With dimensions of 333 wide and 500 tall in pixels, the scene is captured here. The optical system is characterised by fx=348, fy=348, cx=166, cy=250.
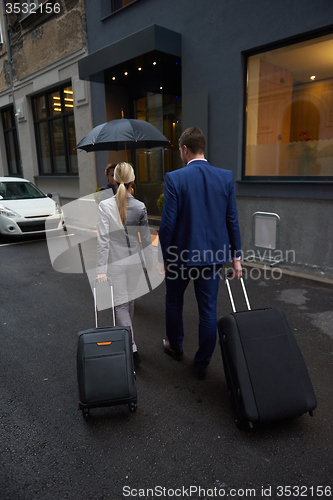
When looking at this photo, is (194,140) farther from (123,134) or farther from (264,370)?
(123,134)

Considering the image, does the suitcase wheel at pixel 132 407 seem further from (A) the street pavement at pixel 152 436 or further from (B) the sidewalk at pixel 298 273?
(B) the sidewalk at pixel 298 273

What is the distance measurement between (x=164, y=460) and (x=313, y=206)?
4.97m

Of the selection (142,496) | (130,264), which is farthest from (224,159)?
(142,496)

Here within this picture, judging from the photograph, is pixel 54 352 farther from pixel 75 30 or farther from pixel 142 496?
pixel 75 30

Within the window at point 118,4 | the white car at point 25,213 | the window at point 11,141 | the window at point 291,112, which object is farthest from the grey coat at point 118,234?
the window at point 11,141

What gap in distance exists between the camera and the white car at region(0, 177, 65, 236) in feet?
29.5

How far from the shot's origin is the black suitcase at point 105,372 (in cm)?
254

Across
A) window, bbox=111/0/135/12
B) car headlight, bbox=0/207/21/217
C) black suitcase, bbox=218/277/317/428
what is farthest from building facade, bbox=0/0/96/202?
black suitcase, bbox=218/277/317/428

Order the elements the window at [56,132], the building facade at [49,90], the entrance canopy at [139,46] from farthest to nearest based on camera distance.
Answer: the window at [56,132] → the building facade at [49,90] → the entrance canopy at [139,46]

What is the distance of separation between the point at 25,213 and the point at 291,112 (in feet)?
22.3

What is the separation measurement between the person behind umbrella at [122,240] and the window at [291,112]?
162 inches

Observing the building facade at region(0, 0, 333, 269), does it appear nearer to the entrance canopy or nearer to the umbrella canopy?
the entrance canopy

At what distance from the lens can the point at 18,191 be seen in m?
10.3

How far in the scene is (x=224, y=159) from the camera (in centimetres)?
723
